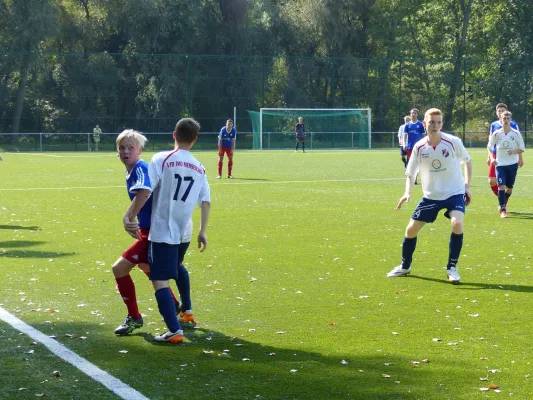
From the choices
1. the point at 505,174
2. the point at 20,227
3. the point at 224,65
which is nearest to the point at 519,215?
the point at 505,174

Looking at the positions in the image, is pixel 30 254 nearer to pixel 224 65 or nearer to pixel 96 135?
pixel 96 135

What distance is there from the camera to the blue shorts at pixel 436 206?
9.93 meters

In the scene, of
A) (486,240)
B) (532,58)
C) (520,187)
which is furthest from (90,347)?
(532,58)

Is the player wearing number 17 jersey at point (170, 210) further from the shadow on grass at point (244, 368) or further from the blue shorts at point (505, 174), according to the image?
the blue shorts at point (505, 174)

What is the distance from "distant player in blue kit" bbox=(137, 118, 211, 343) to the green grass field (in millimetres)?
375

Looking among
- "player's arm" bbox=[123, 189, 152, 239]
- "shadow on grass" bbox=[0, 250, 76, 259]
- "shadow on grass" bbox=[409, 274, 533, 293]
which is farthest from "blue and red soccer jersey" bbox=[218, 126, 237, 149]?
"player's arm" bbox=[123, 189, 152, 239]

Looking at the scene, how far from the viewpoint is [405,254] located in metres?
10.1

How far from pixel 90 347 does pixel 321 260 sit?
16.1ft

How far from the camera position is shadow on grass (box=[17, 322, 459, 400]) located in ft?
→ 18.4

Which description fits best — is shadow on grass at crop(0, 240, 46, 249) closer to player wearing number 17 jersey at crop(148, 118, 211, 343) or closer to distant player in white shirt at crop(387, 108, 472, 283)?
distant player in white shirt at crop(387, 108, 472, 283)

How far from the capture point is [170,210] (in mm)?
6805

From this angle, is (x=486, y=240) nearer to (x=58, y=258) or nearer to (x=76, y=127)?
(x=58, y=258)

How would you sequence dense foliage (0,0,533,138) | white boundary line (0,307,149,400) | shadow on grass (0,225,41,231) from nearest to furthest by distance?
white boundary line (0,307,149,400) < shadow on grass (0,225,41,231) < dense foliage (0,0,533,138)

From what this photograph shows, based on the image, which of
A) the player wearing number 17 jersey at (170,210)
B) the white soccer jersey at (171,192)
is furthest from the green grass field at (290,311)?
the white soccer jersey at (171,192)
